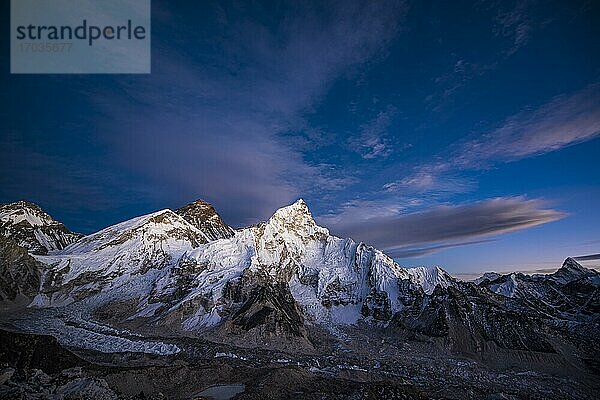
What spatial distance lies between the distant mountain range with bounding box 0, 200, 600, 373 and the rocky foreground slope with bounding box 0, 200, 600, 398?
54 centimetres

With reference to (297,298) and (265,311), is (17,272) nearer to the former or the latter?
(265,311)

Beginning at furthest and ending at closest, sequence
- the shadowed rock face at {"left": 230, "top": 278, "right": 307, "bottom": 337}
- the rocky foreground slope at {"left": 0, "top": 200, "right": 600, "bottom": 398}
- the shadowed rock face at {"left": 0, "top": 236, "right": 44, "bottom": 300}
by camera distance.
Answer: the shadowed rock face at {"left": 0, "top": 236, "right": 44, "bottom": 300}, the shadowed rock face at {"left": 230, "top": 278, "right": 307, "bottom": 337}, the rocky foreground slope at {"left": 0, "top": 200, "right": 600, "bottom": 398}

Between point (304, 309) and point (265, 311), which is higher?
point (265, 311)

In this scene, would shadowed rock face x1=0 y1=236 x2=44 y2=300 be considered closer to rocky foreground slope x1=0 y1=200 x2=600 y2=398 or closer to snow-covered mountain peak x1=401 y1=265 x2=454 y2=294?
rocky foreground slope x1=0 y1=200 x2=600 y2=398

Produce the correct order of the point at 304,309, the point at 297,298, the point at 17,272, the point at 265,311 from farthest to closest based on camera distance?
1. the point at 297,298
2. the point at 304,309
3. the point at 17,272
4. the point at 265,311

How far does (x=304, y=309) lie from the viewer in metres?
176

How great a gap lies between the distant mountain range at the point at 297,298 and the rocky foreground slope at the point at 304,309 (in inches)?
21.4

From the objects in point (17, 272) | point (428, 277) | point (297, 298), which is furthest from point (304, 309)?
point (17, 272)

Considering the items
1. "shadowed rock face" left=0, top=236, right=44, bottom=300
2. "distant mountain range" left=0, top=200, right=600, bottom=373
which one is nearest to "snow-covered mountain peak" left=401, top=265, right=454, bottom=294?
"distant mountain range" left=0, top=200, right=600, bottom=373

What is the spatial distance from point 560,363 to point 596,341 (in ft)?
80.0

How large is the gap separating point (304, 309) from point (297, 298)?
9.67 metres

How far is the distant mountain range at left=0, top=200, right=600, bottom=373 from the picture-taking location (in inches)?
4936

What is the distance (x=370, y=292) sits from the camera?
179 meters

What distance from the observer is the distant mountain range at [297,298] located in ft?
411
